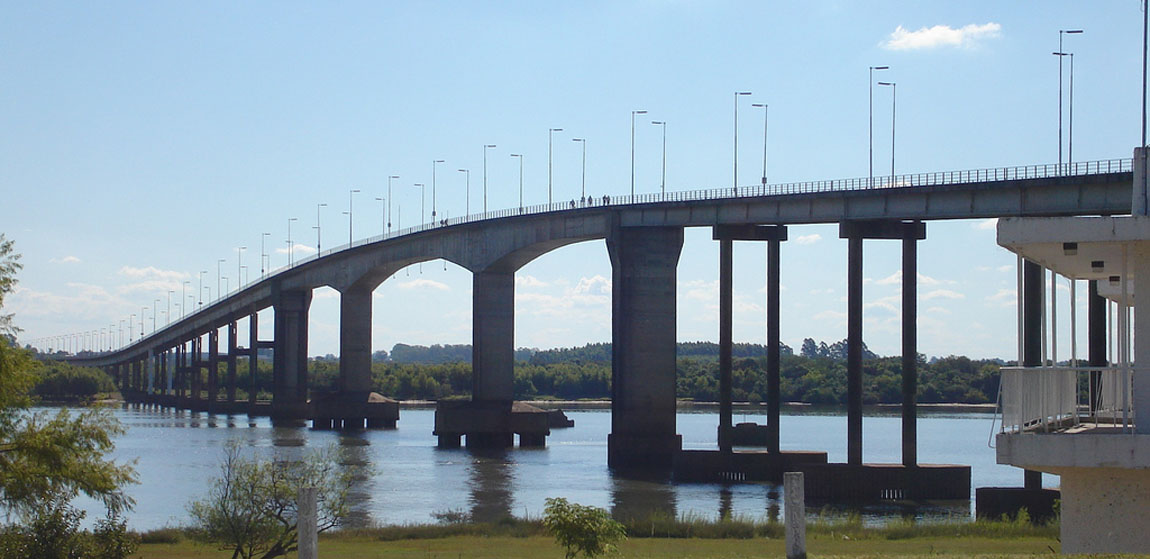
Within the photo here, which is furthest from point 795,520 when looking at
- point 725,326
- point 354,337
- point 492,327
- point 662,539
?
point 354,337

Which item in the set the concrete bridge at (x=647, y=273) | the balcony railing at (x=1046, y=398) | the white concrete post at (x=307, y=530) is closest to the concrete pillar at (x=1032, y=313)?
the concrete bridge at (x=647, y=273)

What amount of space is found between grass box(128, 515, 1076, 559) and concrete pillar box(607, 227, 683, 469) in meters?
33.4

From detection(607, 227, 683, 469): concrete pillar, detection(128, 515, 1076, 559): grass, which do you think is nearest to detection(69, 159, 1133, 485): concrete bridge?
detection(607, 227, 683, 469): concrete pillar

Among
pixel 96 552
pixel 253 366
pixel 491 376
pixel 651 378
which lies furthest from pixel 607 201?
pixel 253 366

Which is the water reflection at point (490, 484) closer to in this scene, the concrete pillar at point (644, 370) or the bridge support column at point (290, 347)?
the concrete pillar at point (644, 370)

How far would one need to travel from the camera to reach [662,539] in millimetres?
41688

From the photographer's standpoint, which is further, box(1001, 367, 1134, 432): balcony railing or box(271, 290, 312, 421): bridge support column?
box(271, 290, 312, 421): bridge support column

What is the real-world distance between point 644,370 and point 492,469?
35.4 ft

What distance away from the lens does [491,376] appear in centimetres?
10538

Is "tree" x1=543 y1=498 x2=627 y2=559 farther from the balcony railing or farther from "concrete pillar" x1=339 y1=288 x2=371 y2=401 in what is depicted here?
"concrete pillar" x1=339 y1=288 x2=371 y2=401

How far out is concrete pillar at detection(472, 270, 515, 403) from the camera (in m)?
104

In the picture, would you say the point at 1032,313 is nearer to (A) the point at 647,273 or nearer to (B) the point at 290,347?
(A) the point at 647,273

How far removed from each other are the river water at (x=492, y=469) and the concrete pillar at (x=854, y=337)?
14.2 ft

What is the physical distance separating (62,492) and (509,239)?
72.5m
